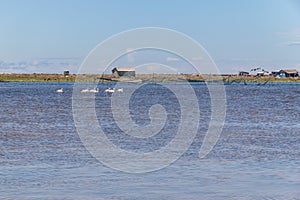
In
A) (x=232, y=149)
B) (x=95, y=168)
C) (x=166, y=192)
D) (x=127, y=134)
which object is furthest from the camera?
(x=127, y=134)

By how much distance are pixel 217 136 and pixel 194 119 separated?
11820 mm

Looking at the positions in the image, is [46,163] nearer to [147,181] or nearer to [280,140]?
[147,181]

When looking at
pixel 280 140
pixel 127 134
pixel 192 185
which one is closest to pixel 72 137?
pixel 127 134

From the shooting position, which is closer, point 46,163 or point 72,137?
point 46,163

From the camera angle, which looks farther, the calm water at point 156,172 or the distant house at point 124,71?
A: the distant house at point 124,71

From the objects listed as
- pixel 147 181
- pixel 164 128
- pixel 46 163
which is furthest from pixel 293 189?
pixel 164 128

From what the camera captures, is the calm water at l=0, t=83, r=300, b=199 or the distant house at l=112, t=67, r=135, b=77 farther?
the distant house at l=112, t=67, r=135, b=77

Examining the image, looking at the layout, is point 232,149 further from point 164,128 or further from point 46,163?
point 164,128

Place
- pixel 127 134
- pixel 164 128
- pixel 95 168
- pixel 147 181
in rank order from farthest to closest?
pixel 164 128
pixel 127 134
pixel 95 168
pixel 147 181

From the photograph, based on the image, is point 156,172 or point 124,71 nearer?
point 156,172

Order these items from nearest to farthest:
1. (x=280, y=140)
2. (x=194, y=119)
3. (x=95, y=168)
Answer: (x=95, y=168) < (x=280, y=140) < (x=194, y=119)

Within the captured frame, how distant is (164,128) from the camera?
34.5m

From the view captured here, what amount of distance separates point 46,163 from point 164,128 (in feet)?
46.3

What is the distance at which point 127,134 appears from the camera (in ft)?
101
